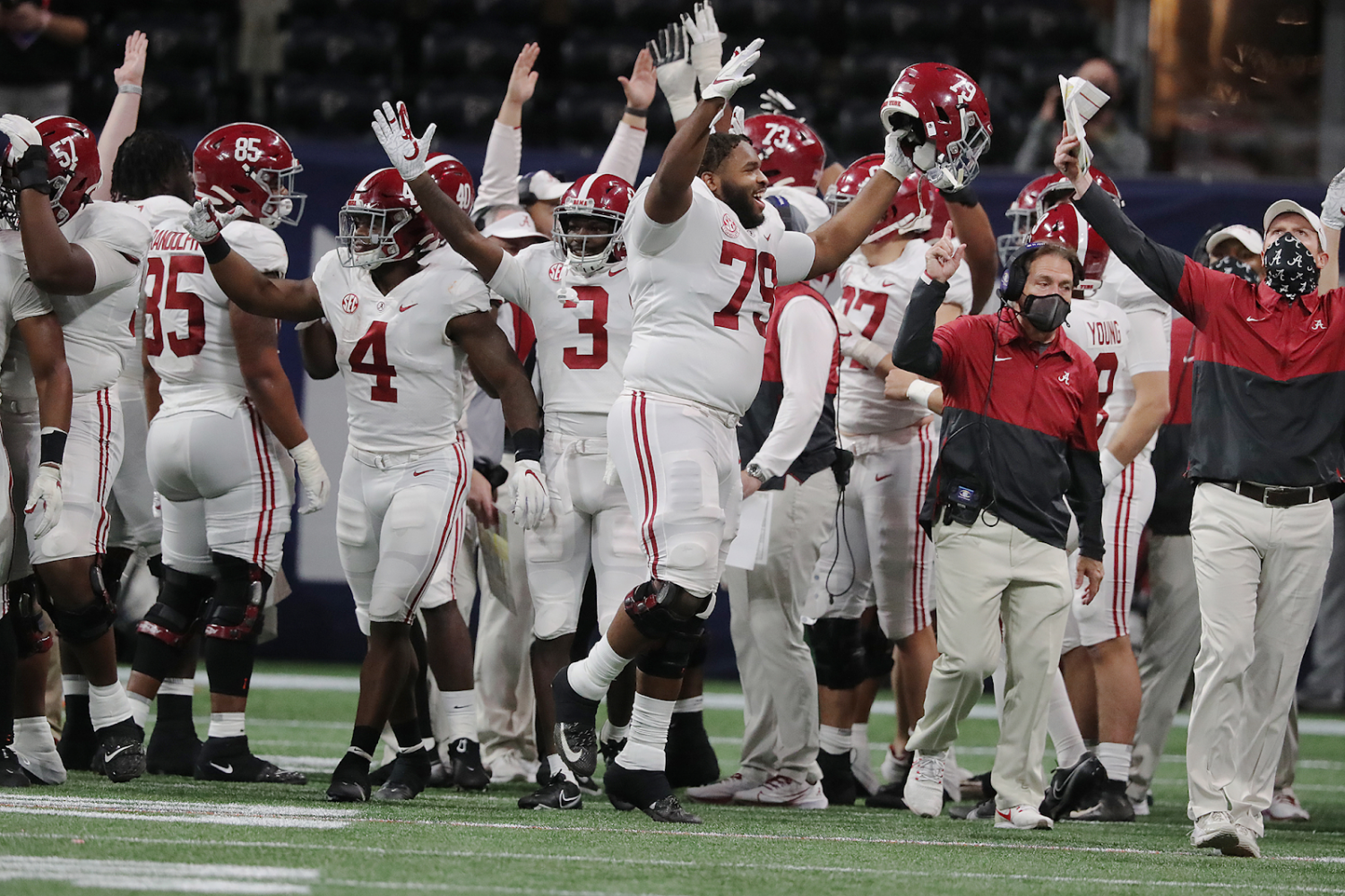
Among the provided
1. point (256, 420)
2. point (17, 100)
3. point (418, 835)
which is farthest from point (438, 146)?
point (418, 835)

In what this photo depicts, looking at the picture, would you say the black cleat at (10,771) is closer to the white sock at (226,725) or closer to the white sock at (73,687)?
the white sock at (226,725)

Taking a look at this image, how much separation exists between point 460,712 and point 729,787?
1032mm

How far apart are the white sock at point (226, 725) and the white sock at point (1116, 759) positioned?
2.87 meters

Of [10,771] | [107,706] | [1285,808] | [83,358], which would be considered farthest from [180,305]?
[1285,808]

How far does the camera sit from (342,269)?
542cm

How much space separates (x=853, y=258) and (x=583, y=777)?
235 centimetres

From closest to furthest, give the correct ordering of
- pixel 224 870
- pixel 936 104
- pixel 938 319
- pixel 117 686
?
1. pixel 224 870
2. pixel 936 104
3. pixel 117 686
4. pixel 938 319

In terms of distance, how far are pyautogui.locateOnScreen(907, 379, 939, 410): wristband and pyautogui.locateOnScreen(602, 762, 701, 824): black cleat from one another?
1.58 m

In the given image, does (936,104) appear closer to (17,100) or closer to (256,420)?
(256,420)

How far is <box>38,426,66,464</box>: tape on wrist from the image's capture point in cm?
517

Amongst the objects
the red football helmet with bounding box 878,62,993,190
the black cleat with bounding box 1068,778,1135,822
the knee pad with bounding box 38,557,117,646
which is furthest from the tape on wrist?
the black cleat with bounding box 1068,778,1135,822

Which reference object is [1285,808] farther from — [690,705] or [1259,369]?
[690,705]

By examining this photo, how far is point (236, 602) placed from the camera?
5.63 meters

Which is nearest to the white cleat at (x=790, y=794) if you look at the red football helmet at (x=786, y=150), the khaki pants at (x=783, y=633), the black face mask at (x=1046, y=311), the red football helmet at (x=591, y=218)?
the khaki pants at (x=783, y=633)
